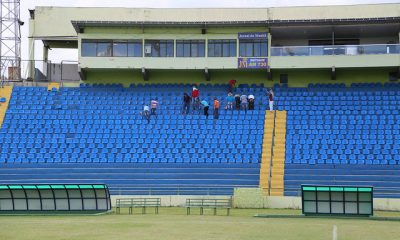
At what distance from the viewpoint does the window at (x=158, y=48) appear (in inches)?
2122

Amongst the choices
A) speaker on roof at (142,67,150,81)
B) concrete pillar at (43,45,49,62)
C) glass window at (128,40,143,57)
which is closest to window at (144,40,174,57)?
glass window at (128,40,143,57)

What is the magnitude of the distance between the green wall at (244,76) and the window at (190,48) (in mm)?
1482

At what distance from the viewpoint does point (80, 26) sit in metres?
54.2

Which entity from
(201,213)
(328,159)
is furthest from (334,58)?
(201,213)

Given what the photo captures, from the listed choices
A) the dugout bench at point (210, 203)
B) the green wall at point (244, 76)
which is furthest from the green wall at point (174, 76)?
the dugout bench at point (210, 203)

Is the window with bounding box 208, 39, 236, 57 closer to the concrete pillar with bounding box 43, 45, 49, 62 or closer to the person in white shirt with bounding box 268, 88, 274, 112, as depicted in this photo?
the person in white shirt with bounding box 268, 88, 274, 112

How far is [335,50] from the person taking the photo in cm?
5191

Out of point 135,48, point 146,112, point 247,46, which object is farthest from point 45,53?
point 247,46

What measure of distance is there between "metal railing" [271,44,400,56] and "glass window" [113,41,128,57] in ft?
34.4

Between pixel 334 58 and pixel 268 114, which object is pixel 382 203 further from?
pixel 334 58

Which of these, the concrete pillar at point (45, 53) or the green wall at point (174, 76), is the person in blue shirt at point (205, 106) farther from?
the concrete pillar at point (45, 53)

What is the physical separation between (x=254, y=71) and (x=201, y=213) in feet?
72.4

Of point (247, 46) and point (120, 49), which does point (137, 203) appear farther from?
point (247, 46)

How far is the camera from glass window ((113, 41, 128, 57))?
54.0m
